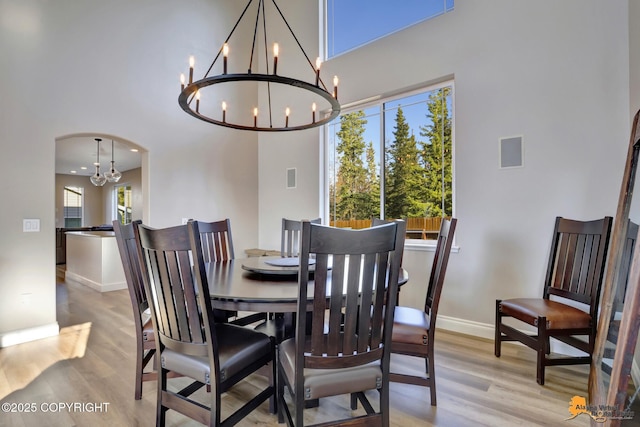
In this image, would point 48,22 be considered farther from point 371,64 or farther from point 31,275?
Answer: point 371,64

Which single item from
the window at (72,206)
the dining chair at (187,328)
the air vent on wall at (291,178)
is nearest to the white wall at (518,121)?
the air vent on wall at (291,178)

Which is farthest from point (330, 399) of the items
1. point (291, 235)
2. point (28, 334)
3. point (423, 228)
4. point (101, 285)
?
point (101, 285)

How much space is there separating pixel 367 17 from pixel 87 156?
280 inches

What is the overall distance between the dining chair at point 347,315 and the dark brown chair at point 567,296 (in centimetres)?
143

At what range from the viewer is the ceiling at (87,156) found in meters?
6.18

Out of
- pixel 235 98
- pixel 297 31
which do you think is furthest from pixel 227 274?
pixel 297 31

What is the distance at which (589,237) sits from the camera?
2.34 metres

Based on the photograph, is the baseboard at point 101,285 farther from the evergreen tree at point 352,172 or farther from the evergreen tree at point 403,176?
the evergreen tree at point 403,176

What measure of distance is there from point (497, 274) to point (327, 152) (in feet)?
8.28

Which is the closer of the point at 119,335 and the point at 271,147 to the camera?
the point at 119,335

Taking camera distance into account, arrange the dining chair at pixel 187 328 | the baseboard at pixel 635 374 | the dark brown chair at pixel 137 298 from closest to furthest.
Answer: the baseboard at pixel 635 374
the dining chair at pixel 187 328
the dark brown chair at pixel 137 298

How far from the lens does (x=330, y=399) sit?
2059mm

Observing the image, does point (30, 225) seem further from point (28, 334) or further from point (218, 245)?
point (218, 245)

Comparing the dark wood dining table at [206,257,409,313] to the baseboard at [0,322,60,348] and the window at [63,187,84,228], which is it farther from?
the window at [63,187,84,228]
